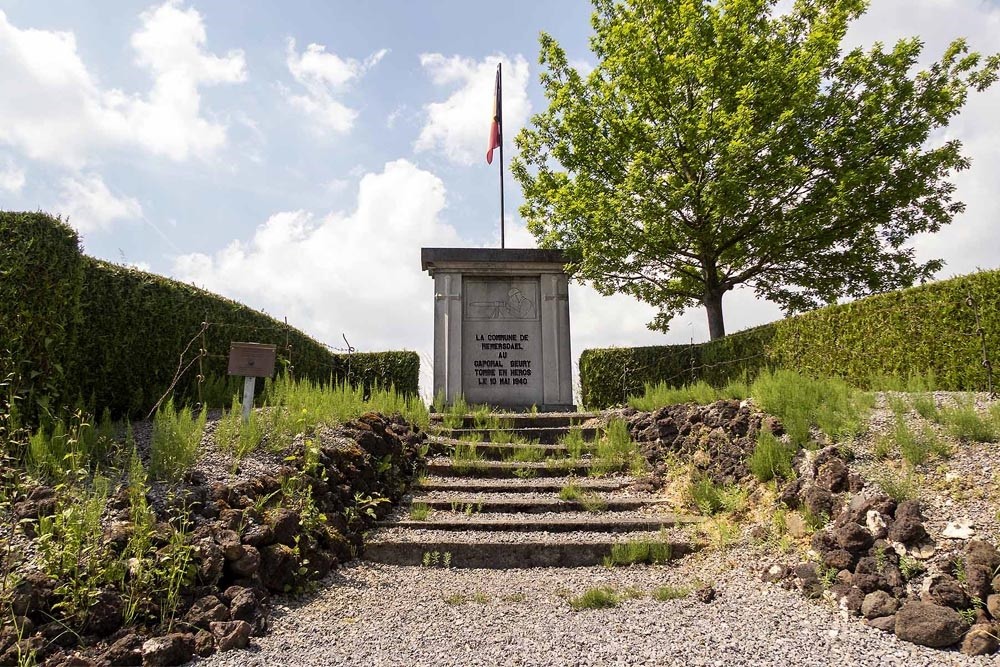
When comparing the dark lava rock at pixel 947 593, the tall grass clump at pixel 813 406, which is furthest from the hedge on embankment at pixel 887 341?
the dark lava rock at pixel 947 593

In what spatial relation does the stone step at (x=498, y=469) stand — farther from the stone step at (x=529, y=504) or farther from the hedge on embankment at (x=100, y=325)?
the hedge on embankment at (x=100, y=325)

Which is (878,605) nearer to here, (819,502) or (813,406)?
(819,502)

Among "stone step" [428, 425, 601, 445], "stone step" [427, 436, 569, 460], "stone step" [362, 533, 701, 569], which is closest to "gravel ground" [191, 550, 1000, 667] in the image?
"stone step" [362, 533, 701, 569]

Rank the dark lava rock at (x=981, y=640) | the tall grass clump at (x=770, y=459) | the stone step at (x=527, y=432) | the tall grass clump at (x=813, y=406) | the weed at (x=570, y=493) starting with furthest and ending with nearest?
1. the stone step at (x=527, y=432)
2. the weed at (x=570, y=493)
3. the tall grass clump at (x=770, y=459)
4. the tall grass clump at (x=813, y=406)
5. the dark lava rock at (x=981, y=640)

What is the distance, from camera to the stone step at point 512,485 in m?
6.75

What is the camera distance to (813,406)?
19.9 ft

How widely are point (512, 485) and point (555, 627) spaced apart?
2.94m

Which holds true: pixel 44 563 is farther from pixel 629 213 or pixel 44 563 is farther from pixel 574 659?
pixel 629 213

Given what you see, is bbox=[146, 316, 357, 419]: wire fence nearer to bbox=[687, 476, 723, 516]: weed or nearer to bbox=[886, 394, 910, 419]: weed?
bbox=[687, 476, 723, 516]: weed

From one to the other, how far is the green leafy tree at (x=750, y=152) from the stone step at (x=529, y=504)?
7.09m

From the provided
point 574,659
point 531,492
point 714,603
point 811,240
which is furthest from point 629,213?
point 574,659

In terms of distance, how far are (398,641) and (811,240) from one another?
41.3 ft

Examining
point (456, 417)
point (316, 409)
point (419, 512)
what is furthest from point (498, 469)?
point (316, 409)

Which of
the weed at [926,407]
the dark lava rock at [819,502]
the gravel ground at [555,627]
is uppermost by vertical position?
the weed at [926,407]
